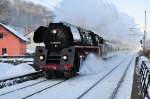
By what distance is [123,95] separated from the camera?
14.6 metres

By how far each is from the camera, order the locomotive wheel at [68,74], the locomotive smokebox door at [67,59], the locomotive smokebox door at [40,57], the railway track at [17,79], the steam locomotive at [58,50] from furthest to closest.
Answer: the locomotive wheel at [68,74], the locomotive smokebox door at [40,57], the steam locomotive at [58,50], the locomotive smokebox door at [67,59], the railway track at [17,79]

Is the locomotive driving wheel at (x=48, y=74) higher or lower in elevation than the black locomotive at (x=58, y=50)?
lower

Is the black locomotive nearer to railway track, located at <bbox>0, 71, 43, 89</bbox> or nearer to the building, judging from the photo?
railway track, located at <bbox>0, 71, 43, 89</bbox>

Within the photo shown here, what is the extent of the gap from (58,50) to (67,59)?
1.17 meters

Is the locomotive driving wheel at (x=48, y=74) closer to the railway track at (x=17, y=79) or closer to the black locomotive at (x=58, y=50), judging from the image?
the black locomotive at (x=58, y=50)

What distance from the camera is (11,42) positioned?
58875 mm

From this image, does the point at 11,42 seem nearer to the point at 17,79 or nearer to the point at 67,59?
the point at 67,59

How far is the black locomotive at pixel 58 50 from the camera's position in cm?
2119

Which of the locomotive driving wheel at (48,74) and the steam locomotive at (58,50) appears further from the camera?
the locomotive driving wheel at (48,74)

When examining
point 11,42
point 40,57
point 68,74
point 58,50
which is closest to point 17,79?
point 40,57

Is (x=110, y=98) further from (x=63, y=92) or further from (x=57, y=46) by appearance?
(x=57, y=46)

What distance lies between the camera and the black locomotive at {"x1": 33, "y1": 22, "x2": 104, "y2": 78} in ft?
69.5

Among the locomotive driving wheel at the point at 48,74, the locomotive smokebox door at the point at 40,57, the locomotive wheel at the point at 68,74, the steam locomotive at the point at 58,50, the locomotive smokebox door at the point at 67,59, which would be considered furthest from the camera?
the locomotive driving wheel at the point at 48,74

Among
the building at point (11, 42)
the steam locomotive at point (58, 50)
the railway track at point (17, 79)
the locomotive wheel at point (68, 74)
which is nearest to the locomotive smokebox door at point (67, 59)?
the steam locomotive at point (58, 50)
